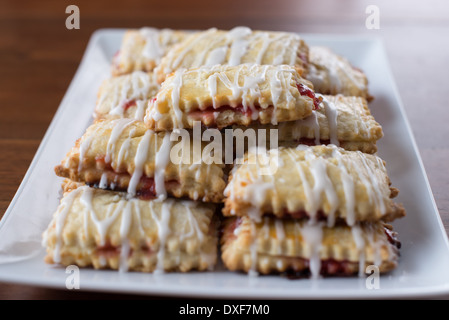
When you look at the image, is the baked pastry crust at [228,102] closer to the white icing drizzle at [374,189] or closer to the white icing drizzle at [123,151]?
the white icing drizzle at [123,151]

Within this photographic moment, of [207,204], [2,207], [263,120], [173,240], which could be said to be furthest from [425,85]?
[2,207]

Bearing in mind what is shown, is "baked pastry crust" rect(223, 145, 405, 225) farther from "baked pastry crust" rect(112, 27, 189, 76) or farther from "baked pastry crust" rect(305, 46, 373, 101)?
"baked pastry crust" rect(112, 27, 189, 76)

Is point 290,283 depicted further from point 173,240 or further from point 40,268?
point 40,268

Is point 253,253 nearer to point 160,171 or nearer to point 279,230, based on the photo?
point 279,230

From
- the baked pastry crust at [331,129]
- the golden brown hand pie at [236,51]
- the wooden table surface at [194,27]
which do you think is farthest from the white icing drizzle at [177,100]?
the wooden table surface at [194,27]

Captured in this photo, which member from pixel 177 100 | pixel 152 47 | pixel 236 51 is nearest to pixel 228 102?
pixel 177 100

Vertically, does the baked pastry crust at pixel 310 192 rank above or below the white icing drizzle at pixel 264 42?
below
